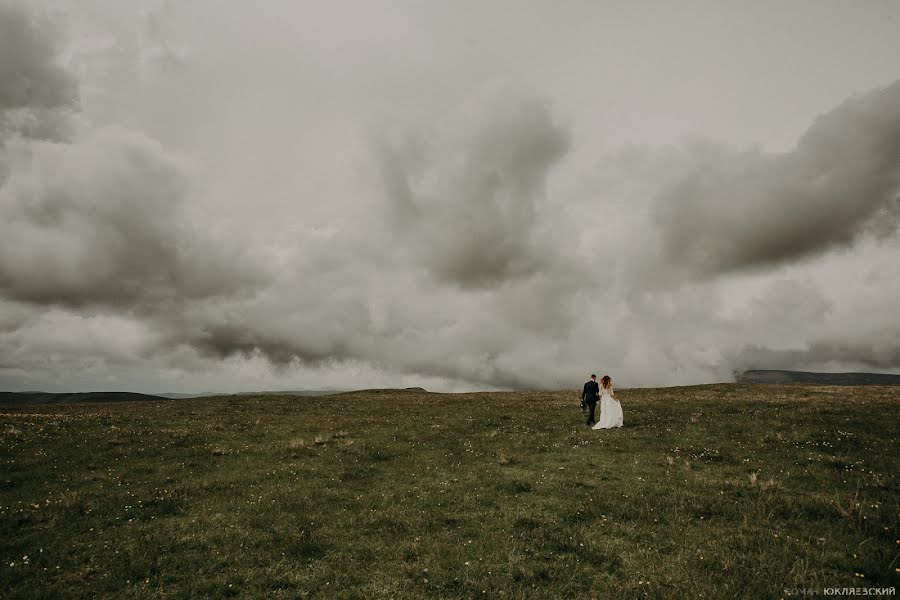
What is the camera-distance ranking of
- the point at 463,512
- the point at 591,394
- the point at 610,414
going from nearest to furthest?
the point at 463,512, the point at 610,414, the point at 591,394

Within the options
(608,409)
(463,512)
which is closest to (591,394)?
(608,409)

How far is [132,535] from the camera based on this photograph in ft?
38.1

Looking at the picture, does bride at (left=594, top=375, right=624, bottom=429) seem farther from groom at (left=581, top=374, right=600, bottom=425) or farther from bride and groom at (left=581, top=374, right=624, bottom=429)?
groom at (left=581, top=374, right=600, bottom=425)

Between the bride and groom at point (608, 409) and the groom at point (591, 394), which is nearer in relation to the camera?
the bride and groom at point (608, 409)

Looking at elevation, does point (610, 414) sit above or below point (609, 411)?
below

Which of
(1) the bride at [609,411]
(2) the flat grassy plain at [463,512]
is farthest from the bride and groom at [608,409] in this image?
(2) the flat grassy plain at [463,512]

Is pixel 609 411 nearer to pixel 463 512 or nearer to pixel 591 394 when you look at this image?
pixel 591 394

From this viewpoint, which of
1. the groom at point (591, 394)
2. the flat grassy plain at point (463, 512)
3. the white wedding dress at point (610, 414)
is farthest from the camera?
the groom at point (591, 394)

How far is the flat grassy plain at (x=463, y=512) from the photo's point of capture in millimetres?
9062

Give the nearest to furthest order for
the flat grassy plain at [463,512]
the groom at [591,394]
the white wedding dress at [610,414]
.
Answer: the flat grassy plain at [463,512] < the white wedding dress at [610,414] < the groom at [591,394]

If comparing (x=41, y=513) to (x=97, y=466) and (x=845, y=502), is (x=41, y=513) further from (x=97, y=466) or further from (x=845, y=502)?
(x=845, y=502)

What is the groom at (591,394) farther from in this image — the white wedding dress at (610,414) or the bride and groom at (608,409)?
the white wedding dress at (610,414)

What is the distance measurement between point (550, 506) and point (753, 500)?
6.03 meters

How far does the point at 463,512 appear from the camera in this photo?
13.1m
